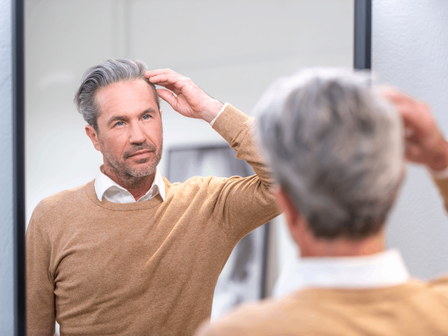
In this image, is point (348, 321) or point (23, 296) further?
point (23, 296)

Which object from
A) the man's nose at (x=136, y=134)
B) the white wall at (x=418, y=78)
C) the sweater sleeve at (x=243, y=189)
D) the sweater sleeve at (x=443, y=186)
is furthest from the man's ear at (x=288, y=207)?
the white wall at (x=418, y=78)

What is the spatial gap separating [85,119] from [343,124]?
1024 millimetres

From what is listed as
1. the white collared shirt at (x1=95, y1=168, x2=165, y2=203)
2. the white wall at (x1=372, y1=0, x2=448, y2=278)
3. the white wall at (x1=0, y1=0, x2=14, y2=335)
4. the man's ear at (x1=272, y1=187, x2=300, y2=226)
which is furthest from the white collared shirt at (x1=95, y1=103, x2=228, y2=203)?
the man's ear at (x1=272, y1=187, x2=300, y2=226)

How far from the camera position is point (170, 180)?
4.79 ft

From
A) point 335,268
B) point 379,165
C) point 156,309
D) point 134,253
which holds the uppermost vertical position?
point 379,165

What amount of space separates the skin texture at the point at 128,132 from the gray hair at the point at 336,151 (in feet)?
2.77

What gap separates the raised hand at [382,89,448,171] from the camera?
0.61 metres

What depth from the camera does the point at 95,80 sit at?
1306mm

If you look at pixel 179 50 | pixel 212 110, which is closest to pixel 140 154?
pixel 212 110

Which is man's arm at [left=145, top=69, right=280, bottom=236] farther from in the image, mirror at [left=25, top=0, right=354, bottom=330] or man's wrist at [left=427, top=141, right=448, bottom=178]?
man's wrist at [left=427, top=141, right=448, bottom=178]

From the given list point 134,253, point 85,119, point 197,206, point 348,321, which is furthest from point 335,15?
point 348,321

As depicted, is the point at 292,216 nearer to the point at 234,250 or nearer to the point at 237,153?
the point at 237,153

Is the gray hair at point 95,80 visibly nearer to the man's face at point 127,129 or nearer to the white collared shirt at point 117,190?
the man's face at point 127,129

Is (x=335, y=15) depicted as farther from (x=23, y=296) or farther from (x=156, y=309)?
(x=23, y=296)
